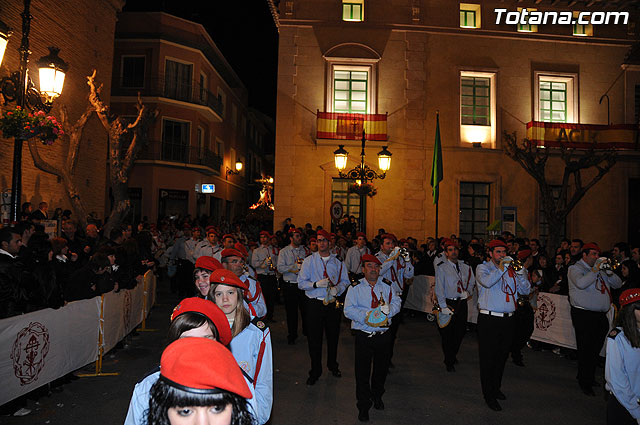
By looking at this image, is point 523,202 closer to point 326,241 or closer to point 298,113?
point 298,113

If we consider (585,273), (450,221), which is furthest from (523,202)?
(585,273)

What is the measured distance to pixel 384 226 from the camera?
20.3 metres

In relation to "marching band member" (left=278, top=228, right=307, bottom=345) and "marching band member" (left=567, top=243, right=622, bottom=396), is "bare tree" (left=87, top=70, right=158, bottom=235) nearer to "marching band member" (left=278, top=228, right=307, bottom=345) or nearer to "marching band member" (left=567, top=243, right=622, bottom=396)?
"marching band member" (left=278, top=228, right=307, bottom=345)

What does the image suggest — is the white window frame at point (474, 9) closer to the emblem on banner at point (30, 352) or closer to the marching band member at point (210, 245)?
the marching band member at point (210, 245)

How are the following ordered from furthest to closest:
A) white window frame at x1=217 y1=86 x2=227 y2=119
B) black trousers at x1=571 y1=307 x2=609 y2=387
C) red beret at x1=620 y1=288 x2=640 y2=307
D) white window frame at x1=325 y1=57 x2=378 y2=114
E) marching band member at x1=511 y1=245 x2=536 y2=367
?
white window frame at x1=217 y1=86 x2=227 y2=119 < white window frame at x1=325 y1=57 x2=378 y2=114 < marching band member at x1=511 y1=245 x2=536 y2=367 < black trousers at x1=571 y1=307 x2=609 y2=387 < red beret at x1=620 y1=288 x2=640 y2=307

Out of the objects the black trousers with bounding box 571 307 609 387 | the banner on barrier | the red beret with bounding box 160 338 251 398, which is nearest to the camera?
the red beret with bounding box 160 338 251 398

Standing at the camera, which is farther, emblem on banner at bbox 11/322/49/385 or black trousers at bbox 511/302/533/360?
black trousers at bbox 511/302/533/360

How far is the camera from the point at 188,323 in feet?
8.32

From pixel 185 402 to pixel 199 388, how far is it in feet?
0.38

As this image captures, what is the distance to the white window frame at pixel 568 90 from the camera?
21.3 metres

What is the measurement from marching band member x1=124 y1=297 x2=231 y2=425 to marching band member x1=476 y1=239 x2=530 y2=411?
5004 mm

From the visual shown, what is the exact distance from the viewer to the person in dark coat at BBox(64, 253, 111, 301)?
7.26 m

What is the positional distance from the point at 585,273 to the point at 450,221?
43.6ft

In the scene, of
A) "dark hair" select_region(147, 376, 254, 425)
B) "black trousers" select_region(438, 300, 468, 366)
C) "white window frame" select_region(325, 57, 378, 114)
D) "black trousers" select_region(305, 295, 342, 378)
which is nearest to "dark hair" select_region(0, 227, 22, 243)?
"black trousers" select_region(305, 295, 342, 378)
